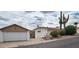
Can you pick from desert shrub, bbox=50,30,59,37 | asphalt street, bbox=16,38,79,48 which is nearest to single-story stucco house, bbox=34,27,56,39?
desert shrub, bbox=50,30,59,37

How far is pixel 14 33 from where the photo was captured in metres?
3.27

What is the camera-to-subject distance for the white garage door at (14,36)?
325 centimetres

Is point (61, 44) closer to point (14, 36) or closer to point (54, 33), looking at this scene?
point (54, 33)

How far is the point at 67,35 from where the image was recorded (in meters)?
3.28

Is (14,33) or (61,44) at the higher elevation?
(14,33)

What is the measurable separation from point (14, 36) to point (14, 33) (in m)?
0.05

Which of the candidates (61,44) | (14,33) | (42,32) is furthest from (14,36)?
(61,44)

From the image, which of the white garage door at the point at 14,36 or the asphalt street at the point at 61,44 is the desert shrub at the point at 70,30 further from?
the white garage door at the point at 14,36

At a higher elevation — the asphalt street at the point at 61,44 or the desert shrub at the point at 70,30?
the desert shrub at the point at 70,30

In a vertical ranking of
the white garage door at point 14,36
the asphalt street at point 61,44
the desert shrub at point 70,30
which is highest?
the desert shrub at point 70,30

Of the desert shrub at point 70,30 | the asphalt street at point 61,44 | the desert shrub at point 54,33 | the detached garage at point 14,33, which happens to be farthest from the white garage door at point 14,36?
the desert shrub at point 70,30
